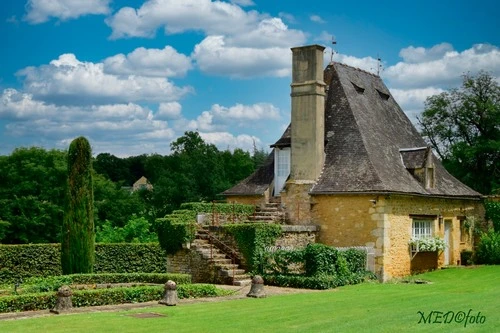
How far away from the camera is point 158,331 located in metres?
13.0

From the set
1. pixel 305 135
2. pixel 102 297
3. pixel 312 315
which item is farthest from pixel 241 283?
pixel 312 315

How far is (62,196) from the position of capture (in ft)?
144

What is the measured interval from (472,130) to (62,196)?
26.1 metres

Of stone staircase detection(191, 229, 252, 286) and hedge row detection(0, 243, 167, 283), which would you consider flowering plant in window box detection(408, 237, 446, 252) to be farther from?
hedge row detection(0, 243, 167, 283)

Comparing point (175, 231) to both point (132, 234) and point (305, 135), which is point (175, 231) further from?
point (132, 234)

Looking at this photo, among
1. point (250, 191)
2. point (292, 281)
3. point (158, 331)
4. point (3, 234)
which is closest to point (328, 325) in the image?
point (158, 331)

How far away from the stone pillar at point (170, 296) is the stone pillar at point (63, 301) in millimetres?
2512

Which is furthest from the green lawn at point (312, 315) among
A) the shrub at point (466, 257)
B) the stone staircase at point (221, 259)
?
the shrub at point (466, 257)

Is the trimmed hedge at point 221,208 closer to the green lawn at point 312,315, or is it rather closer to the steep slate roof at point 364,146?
the steep slate roof at point 364,146

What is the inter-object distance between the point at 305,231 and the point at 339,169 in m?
2.81

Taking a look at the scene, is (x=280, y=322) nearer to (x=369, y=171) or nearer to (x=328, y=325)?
(x=328, y=325)

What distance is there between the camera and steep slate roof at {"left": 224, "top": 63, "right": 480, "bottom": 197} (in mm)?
26609

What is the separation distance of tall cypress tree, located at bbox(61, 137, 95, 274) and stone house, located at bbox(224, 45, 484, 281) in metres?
7.64

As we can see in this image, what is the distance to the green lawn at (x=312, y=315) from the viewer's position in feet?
43.3
